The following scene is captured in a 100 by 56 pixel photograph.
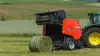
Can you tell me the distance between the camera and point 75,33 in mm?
18344

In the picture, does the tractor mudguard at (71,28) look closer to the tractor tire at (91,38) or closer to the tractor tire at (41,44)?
the tractor tire at (91,38)

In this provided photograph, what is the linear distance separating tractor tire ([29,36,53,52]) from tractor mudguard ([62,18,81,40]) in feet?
4.31

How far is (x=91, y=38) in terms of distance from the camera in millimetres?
19312

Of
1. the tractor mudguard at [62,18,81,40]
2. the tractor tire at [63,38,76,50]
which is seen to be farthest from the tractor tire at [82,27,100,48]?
the tractor tire at [63,38,76,50]

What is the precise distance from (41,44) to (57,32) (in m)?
2.14

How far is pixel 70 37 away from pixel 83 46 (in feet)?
4.08

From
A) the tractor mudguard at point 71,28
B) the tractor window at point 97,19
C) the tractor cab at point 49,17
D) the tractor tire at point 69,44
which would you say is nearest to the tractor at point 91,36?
the tractor window at point 97,19

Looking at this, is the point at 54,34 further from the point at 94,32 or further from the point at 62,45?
the point at 94,32

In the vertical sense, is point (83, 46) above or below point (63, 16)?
below

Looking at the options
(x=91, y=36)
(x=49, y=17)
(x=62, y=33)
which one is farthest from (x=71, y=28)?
(x=91, y=36)

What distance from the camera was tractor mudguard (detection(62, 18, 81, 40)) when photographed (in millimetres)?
17969

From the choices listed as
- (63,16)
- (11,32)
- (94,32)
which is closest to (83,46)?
(94,32)

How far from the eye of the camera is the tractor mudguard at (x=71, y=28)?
707 inches

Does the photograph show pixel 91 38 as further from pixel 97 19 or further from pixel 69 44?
pixel 69 44
